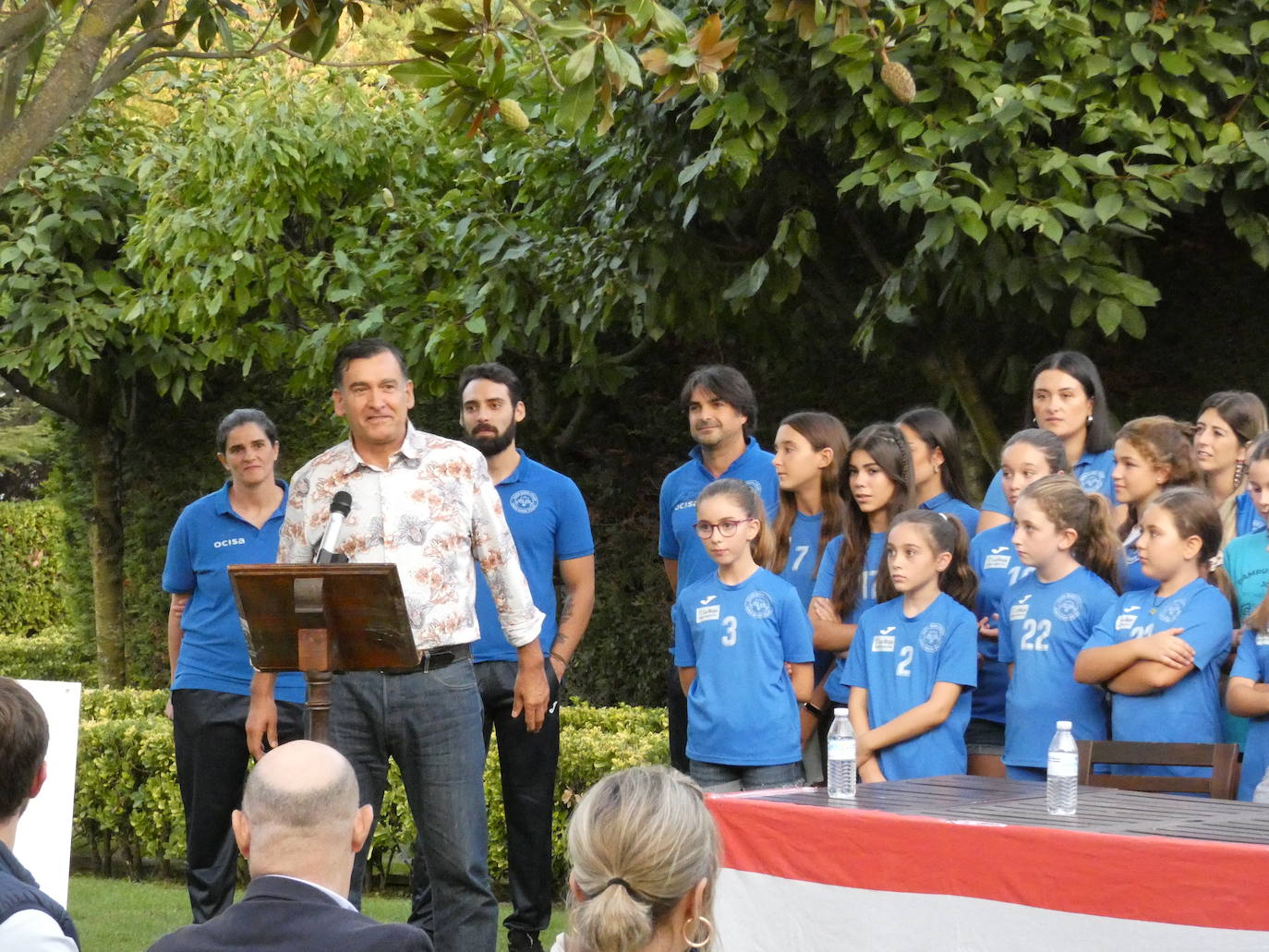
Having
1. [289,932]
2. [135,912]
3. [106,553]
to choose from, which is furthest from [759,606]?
[106,553]

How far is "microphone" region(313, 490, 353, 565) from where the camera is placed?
429 cm

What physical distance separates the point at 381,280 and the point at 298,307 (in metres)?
0.94

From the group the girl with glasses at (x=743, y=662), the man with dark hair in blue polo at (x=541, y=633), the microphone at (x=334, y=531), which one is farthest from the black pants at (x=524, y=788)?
the microphone at (x=334, y=531)

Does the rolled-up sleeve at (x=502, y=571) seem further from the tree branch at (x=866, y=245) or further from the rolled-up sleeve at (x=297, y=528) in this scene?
the tree branch at (x=866, y=245)

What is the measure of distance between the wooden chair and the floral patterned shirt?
173 centimetres

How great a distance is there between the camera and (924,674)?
5105 millimetres

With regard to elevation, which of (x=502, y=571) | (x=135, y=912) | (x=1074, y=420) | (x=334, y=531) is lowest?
(x=135, y=912)

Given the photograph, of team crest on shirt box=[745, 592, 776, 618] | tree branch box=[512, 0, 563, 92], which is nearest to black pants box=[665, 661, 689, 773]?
team crest on shirt box=[745, 592, 776, 618]

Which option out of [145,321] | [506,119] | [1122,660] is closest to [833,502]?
[1122,660]

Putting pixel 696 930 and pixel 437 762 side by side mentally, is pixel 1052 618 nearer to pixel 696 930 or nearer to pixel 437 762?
pixel 437 762

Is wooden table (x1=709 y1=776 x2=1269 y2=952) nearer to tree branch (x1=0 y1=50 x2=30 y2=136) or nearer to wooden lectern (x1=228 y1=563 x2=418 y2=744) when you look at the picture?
wooden lectern (x1=228 y1=563 x2=418 y2=744)

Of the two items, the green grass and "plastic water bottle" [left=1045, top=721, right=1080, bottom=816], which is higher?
"plastic water bottle" [left=1045, top=721, right=1080, bottom=816]

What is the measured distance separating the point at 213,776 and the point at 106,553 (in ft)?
21.4

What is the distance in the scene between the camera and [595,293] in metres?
7.44
